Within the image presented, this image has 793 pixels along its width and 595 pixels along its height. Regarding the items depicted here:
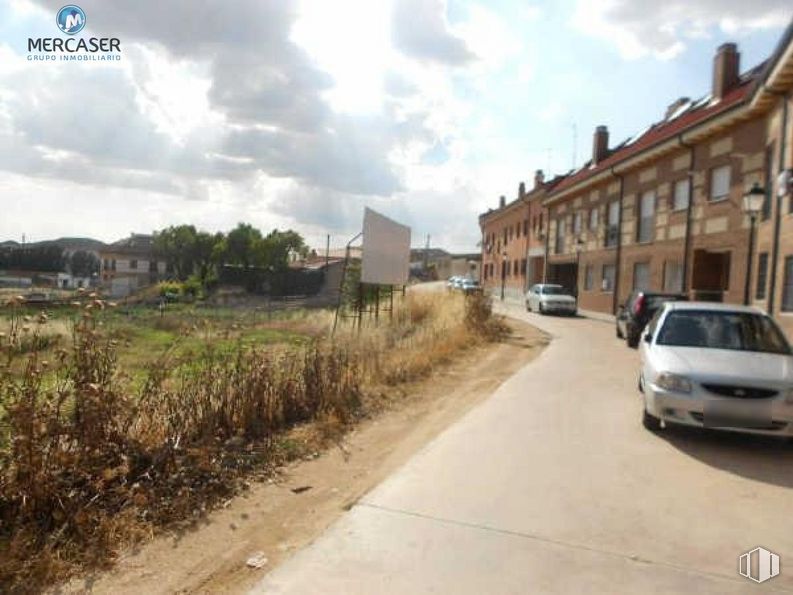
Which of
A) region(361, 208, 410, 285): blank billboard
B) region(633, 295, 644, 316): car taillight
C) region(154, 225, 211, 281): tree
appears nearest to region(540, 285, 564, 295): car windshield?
region(633, 295, 644, 316): car taillight

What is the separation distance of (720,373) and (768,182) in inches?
593

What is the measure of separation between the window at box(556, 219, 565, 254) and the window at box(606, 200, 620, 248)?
738 cm

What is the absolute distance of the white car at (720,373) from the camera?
5.98 m

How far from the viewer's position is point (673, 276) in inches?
972

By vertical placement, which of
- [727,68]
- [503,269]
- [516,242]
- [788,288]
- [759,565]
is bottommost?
[759,565]

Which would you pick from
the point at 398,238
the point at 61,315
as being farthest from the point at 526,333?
the point at 61,315

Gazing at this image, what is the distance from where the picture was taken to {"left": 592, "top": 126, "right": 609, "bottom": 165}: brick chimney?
119 ft

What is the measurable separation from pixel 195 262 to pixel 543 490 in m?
68.5

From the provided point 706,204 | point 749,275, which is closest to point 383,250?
point 749,275

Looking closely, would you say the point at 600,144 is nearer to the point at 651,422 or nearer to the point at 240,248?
the point at 651,422

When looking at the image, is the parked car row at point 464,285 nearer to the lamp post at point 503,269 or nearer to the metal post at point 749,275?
the lamp post at point 503,269

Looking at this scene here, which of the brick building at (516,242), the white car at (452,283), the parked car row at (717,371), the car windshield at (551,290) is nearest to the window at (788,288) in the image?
the parked car row at (717,371)

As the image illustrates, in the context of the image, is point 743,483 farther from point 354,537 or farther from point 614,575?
point 354,537

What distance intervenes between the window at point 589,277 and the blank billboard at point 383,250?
1814 cm
